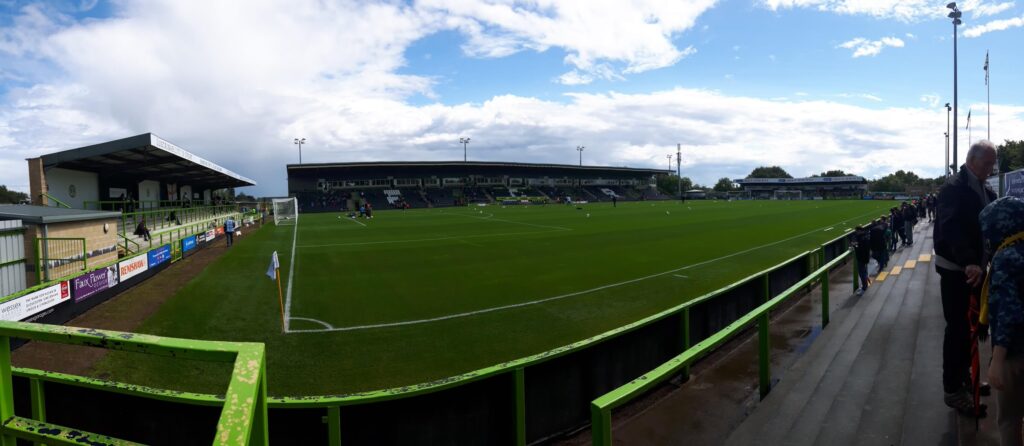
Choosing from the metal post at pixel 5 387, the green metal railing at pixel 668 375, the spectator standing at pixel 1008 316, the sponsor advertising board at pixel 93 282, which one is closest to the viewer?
the metal post at pixel 5 387

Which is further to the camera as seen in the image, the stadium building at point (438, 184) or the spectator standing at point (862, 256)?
the stadium building at point (438, 184)

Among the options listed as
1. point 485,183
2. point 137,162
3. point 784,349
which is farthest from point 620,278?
point 485,183

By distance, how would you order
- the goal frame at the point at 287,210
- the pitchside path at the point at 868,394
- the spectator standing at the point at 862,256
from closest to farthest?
the pitchside path at the point at 868,394
the spectator standing at the point at 862,256
the goal frame at the point at 287,210

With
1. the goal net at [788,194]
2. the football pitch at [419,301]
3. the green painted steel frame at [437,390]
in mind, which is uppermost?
the goal net at [788,194]

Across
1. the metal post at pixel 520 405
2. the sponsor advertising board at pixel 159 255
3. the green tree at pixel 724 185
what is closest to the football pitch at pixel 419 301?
the sponsor advertising board at pixel 159 255

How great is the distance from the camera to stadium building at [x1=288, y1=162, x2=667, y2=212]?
288 ft

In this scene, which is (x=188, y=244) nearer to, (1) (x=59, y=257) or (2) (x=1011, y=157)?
(1) (x=59, y=257)

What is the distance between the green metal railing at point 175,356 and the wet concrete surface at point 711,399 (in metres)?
3.38

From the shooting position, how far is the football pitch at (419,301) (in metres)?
7.66

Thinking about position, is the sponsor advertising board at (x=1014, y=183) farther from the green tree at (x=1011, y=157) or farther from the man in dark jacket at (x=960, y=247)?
the green tree at (x=1011, y=157)

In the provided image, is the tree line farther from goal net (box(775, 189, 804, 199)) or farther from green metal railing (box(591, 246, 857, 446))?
green metal railing (box(591, 246, 857, 446))

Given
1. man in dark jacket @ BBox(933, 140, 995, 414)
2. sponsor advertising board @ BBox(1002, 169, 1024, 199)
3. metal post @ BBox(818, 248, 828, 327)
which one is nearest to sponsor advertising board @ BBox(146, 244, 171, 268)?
metal post @ BBox(818, 248, 828, 327)

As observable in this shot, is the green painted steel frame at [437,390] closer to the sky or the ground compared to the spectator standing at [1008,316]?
closer to the ground

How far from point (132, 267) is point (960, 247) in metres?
18.3
